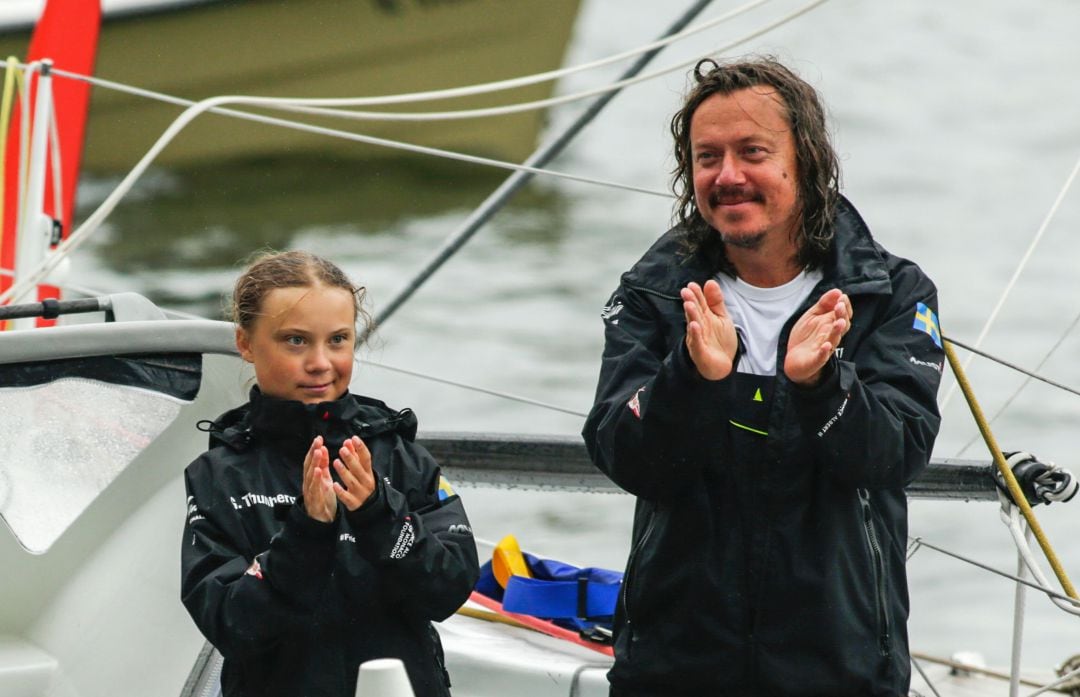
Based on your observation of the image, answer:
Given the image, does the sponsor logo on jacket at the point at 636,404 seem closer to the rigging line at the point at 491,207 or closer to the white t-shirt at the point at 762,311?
the white t-shirt at the point at 762,311

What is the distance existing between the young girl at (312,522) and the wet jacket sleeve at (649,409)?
0.21 meters

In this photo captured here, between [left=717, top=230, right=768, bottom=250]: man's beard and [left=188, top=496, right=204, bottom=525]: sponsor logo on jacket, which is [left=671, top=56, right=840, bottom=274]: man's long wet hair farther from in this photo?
[left=188, top=496, right=204, bottom=525]: sponsor logo on jacket

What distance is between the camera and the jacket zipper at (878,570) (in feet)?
6.45

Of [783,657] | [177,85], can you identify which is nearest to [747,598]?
[783,657]

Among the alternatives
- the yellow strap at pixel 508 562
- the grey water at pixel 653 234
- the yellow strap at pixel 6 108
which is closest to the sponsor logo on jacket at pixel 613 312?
the yellow strap at pixel 508 562

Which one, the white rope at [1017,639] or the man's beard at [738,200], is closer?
the man's beard at [738,200]

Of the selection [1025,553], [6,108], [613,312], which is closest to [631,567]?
[613,312]

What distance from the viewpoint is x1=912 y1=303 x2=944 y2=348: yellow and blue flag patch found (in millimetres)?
2021

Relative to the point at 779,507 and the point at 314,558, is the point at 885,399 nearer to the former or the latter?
the point at 779,507

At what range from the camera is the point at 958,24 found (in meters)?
13.9

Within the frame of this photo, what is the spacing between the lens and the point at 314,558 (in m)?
1.90

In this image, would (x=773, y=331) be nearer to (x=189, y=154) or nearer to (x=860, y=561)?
(x=860, y=561)

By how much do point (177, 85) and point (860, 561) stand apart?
8.64 m

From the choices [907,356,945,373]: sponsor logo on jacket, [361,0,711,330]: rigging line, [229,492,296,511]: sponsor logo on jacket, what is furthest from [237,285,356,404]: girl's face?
[361,0,711,330]: rigging line
